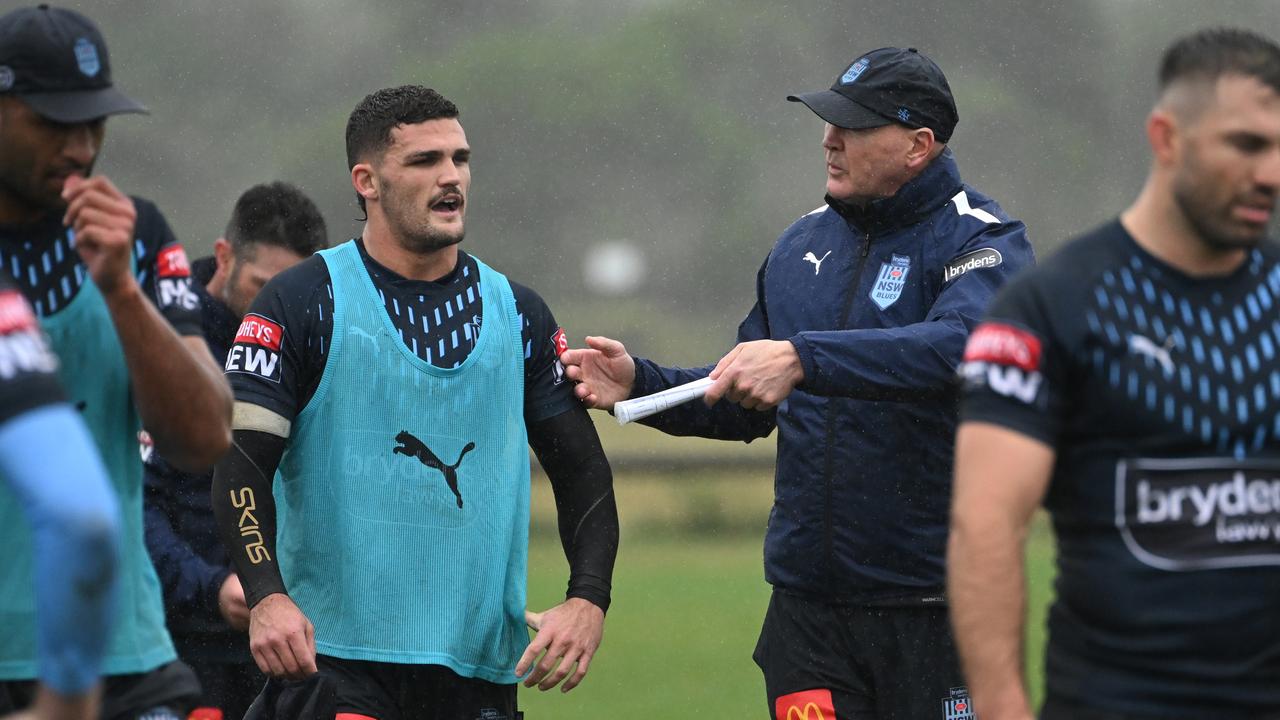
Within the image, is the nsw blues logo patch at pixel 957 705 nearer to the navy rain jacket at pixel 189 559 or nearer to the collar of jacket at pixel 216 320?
the navy rain jacket at pixel 189 559

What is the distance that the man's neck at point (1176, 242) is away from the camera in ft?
13.4

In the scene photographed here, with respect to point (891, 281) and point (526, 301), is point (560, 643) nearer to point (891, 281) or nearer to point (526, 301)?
point (526, 301)

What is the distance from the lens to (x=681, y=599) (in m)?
20.7

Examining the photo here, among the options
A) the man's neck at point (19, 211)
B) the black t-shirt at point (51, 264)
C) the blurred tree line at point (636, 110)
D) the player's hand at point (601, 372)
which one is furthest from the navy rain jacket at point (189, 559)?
the blurred tree line at point (636, 110)

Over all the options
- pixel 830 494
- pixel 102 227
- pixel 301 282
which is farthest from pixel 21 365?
pixel 830 494

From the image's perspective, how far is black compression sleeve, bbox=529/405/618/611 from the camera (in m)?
6.02

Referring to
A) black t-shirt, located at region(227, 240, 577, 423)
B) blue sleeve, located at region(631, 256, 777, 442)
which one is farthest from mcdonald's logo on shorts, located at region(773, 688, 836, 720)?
black t-shirt, located at region(227, 240, 577, 423)

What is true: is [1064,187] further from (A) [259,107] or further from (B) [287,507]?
(B) [287,507]

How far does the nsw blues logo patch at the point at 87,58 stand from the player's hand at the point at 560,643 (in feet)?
7.69

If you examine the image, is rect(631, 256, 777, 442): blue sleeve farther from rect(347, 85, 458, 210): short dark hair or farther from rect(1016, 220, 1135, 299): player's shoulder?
rect(1016, 220, 1135, 299): player's shoulder

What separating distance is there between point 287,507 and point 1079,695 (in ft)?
8.96

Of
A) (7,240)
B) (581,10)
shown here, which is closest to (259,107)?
(581,10)

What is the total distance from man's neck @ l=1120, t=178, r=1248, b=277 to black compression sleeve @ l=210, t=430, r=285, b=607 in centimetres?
273

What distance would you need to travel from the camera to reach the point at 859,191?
20.8 ft
